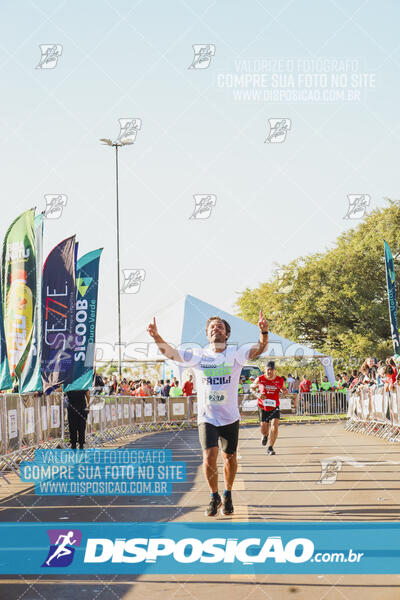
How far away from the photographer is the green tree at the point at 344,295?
58.4 meters

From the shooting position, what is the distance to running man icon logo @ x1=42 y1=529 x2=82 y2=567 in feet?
23.7

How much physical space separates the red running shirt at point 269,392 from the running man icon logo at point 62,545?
25.4 ft

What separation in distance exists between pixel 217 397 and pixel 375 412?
15.9 metres

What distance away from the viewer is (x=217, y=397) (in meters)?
8.77

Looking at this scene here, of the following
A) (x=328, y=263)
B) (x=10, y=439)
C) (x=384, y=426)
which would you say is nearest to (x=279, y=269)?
(x=328, y=263)

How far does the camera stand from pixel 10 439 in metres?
13.9

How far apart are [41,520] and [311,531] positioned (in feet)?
9.83

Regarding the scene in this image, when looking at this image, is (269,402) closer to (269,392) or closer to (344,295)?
(269,392)

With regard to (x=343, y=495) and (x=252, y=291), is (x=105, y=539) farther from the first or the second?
(x=252, y=291)

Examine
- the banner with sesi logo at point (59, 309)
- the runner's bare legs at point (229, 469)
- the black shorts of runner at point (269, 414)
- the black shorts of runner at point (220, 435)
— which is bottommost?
the runner's bare legs at point (229, 469)

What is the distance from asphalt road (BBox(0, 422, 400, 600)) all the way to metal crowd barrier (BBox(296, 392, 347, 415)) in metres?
17.9

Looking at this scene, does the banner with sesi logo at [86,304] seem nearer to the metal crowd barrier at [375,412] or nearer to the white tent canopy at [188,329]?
the metal crowd barrier at [375,412]

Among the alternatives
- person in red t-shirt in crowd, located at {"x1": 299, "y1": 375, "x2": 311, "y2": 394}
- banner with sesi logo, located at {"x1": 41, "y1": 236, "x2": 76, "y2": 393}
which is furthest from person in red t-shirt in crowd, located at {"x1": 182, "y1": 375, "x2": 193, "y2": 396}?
banner with sesi logo, located at {"x1": 41, "y1": 236, "x2": 76, "y2": 393}

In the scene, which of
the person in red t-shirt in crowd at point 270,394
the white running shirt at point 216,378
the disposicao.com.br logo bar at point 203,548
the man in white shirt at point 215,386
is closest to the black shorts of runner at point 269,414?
the person in red t-shirt in crowd at point 270,394
